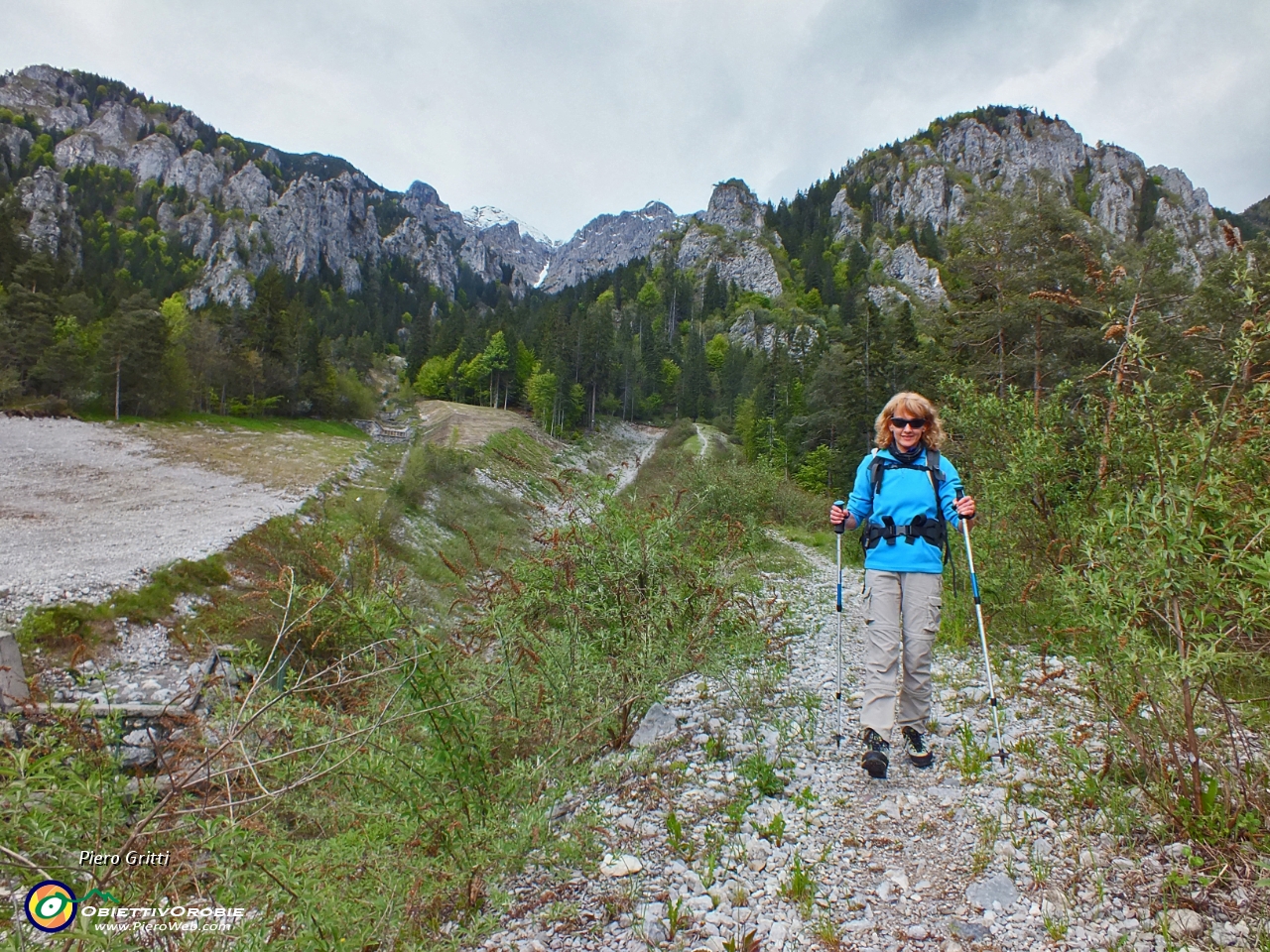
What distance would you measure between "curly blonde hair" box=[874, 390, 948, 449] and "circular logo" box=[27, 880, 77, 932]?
16.6ft

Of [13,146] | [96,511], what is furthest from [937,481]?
[13,146]

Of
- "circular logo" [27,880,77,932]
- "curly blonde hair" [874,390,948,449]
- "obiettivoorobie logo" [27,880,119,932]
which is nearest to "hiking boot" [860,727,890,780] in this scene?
"curly blonde hair" [874,390,948,449]

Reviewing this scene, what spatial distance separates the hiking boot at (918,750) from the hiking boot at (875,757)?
207 millimetres

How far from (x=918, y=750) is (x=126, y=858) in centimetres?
460

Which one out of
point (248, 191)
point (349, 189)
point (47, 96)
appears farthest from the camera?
point (349, 189)

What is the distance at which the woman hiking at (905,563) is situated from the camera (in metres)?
4.36

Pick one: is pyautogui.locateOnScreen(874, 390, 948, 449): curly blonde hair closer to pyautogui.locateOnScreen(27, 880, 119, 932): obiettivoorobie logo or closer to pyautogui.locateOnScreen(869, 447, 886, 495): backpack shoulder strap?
pyautogui.locateOnScreen(869, 447, 886, 495): backpack shoulder strap

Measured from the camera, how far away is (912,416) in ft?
15.1

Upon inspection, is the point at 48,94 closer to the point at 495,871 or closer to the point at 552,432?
the point at 552,432

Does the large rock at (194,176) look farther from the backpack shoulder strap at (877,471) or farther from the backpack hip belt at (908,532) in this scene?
the backpack hip belt at (908,532)

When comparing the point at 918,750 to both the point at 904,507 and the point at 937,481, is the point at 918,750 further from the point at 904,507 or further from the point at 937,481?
the point at 937,481

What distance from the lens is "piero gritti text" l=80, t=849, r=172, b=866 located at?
1870mm

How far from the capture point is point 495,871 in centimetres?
324

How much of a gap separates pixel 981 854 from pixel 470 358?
245 ft
